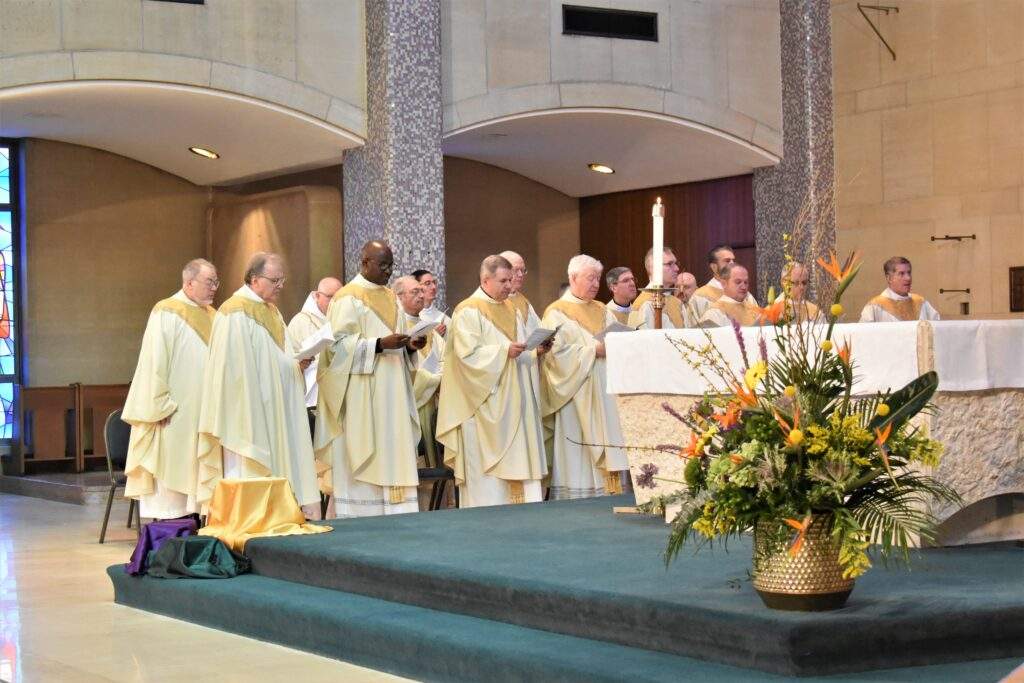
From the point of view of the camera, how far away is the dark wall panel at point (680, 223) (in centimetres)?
1512

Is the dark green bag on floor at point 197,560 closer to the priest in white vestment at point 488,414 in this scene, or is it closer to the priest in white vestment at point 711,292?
the priest in white vestment at point 488,414

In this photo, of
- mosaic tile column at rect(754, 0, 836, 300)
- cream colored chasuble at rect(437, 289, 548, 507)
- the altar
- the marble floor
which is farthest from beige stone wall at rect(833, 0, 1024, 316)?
the marble floor

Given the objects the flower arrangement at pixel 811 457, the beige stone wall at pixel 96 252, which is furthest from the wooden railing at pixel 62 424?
the flower arrangement at pixel 811 457

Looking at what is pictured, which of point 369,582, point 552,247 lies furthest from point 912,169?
point 369,582

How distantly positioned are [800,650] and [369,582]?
2217 millimetres

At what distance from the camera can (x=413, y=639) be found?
17.1 ft

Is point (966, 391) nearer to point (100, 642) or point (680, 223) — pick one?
point (100, 642)

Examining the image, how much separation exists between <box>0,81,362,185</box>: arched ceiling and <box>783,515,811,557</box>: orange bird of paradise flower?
334 inches

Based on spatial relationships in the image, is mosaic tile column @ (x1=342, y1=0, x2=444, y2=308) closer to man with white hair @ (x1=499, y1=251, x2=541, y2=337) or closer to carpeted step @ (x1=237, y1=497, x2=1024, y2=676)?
man with white hair @ (x1=499, y1=251, x2=541, y2=337)

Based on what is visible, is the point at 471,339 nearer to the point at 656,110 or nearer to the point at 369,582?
the point at 369,582

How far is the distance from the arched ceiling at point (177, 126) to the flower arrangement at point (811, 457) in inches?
325

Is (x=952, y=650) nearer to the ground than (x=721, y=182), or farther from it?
nearer to the ground

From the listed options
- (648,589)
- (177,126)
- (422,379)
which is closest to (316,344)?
(422,379)

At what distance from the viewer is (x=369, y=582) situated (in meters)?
5.96
